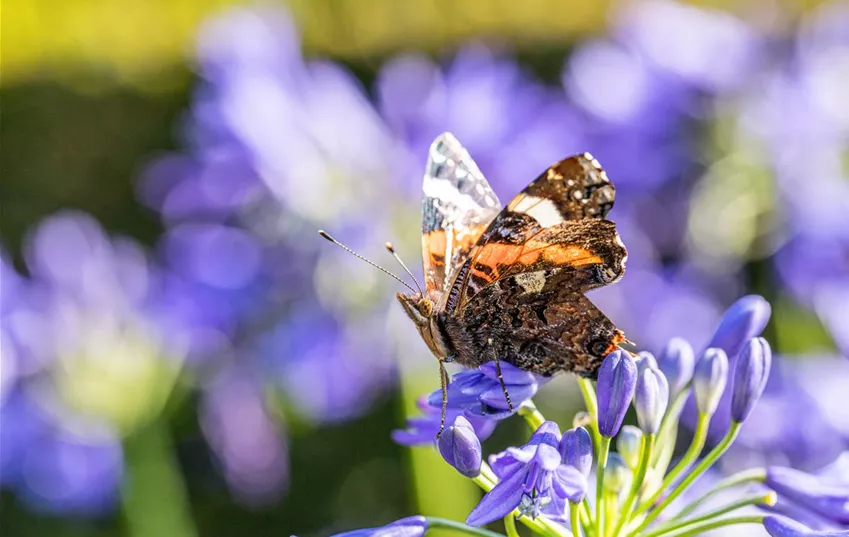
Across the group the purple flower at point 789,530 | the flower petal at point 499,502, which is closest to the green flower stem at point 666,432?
the purple flower at point 789,530

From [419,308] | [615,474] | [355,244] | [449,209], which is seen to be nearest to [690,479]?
[615,474]

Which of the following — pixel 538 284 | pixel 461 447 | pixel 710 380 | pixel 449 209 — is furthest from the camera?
pixel 449 209

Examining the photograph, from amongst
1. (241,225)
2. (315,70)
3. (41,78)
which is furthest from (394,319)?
(41,78)

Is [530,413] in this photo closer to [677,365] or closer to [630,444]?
[630,444]

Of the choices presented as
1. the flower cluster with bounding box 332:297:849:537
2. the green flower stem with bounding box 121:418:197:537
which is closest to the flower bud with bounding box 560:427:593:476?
the flower cluster with bounding box 332:297:849:537

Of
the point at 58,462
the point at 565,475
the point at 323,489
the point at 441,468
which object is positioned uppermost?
the point at 565,475

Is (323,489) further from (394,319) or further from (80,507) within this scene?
(394,319)
